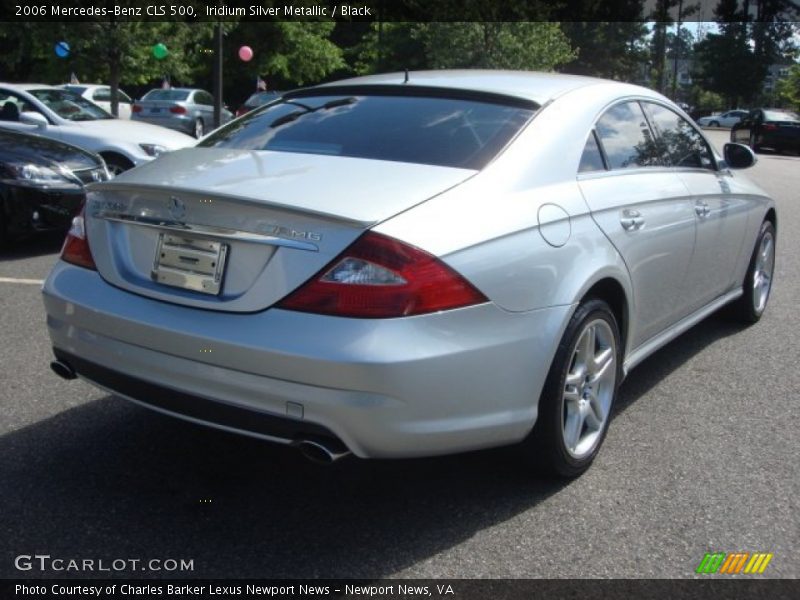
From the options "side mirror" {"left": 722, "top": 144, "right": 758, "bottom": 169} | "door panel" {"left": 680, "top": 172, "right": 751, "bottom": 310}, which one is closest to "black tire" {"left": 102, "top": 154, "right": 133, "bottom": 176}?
"side mirror" {"left": 722, "top": 144, "right": 758, "bottom": 169}

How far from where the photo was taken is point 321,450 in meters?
2.68

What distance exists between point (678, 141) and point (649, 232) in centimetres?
107

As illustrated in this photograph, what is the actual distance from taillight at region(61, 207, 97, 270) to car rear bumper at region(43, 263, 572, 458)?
0.64 ft

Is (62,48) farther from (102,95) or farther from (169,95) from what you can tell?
(169,95)

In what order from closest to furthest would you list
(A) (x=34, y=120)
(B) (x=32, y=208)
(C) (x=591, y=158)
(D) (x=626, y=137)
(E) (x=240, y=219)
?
(E) (x=240, y=219)
(C) (x=591, y=158)
(D) (x=626, y=137)
(B) (x=32, y=208)
(A) (x=34, y=120)

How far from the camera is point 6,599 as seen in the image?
2.51 meters

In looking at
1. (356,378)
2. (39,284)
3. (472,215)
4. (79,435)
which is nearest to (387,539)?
(356,378)

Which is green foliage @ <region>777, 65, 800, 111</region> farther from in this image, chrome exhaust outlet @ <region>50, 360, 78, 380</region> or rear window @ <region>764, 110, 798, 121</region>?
chrome exhaust outlet @ <region>50, 360, 78, 380</region>

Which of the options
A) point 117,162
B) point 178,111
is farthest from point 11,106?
point 178,111

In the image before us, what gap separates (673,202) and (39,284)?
460 centimetres

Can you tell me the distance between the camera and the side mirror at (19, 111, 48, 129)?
11039 mm

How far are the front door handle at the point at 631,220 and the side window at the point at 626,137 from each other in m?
0.22

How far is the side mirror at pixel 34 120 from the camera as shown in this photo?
1104 cm

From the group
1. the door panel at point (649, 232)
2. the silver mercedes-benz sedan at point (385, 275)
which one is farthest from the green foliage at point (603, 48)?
the silver mercedes-benz sedan at point (385, 275)
